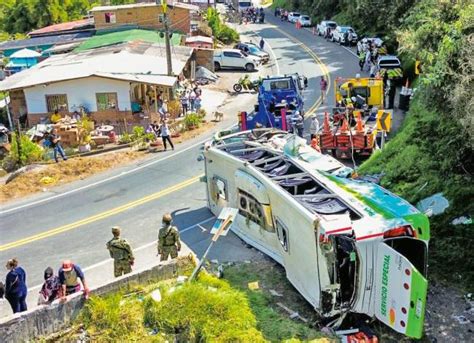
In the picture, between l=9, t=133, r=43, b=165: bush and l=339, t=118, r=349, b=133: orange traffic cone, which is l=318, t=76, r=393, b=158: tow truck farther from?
l=9, t=133, r=43, b=165: bush

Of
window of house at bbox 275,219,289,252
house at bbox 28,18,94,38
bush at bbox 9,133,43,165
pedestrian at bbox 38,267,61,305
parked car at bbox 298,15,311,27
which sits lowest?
bush at bbox 9,133,43,165

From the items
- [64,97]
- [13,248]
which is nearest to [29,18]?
[64,97]

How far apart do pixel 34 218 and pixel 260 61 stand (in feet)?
93.3

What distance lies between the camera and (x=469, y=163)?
15.0 metres

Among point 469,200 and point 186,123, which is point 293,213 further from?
point 186,123

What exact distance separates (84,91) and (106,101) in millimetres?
1229

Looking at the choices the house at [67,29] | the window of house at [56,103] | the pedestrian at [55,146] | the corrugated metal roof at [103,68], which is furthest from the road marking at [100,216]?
the house at [67,29]

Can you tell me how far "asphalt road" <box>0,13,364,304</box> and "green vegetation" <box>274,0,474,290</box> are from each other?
4953 mm

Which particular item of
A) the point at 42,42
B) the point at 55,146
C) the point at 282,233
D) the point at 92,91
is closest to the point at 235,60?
the point at 92,91

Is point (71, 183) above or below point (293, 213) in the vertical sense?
below

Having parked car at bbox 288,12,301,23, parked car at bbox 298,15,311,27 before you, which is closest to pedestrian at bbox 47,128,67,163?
parked car at bbox 298,15,311,27

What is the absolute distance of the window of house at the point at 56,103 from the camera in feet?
103

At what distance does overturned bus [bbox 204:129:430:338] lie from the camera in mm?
9852

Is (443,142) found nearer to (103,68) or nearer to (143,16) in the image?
(103,68)
